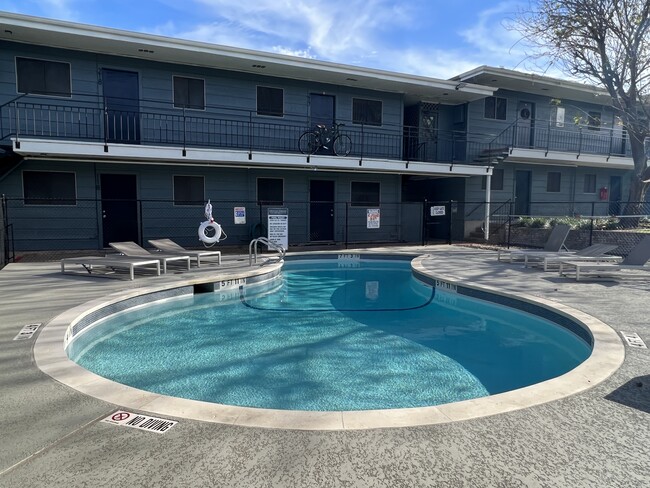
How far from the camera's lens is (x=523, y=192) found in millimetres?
19266

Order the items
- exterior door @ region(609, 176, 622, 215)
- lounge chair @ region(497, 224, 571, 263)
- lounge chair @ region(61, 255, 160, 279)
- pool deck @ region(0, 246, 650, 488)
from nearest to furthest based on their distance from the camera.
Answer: pool deck @ region(0, 246, 650, 488) < lounge chair @ region(61, 255, 160, 279) < lounge chair @ region(497, 224, 571, 263) < exterior door @ region(609, 176, 622, 215)

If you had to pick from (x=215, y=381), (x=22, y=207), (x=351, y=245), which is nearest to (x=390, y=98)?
(x=351, y=245)

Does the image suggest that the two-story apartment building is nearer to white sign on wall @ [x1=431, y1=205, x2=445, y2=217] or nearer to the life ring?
white sign on wall @ [x1=431, y1=205, x2=445, y2=217]

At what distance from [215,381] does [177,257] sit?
5186 millimetres

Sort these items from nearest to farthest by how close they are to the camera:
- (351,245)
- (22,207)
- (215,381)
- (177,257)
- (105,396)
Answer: (105,396) → (215,381) → (177,257) → (22,207) → (351,245)

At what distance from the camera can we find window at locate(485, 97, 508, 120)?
58.7ft

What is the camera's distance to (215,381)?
4.68 metres

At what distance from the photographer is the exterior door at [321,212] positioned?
15.8 metres

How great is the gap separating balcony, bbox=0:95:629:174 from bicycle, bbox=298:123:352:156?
27 centimetres

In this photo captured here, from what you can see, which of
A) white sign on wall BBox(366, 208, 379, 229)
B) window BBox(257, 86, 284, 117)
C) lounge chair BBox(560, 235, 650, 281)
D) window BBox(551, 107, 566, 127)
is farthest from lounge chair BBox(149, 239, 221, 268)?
window BBox(551, 107, 566, 127)

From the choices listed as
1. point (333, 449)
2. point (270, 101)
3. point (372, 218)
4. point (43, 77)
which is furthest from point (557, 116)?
point (333, 449)

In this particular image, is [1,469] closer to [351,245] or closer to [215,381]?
[215,381]

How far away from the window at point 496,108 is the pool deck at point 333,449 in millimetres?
16355

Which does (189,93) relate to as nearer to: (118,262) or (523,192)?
(118,262)
